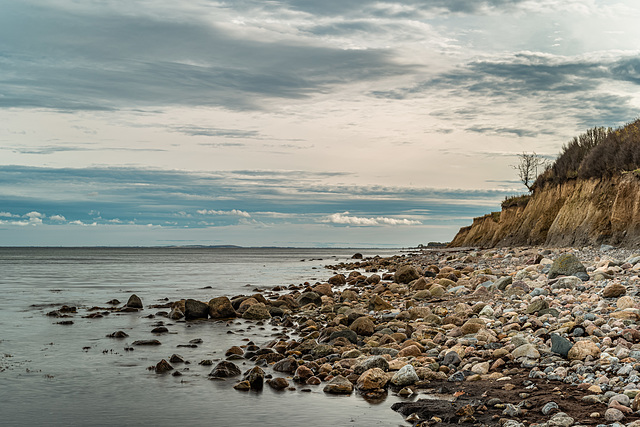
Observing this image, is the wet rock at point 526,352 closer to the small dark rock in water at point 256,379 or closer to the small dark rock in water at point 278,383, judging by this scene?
the small dark rock in water at point 278,383

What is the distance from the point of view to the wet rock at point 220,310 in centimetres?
1928

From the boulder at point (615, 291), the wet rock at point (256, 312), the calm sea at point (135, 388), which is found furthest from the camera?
the wet rock at point (256, 312)

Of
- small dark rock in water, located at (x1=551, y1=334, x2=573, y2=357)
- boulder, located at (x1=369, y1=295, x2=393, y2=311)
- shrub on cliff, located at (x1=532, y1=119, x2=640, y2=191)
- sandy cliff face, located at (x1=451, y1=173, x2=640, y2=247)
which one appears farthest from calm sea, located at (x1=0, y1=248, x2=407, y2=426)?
shrub on cliff, located at (x1=532, y1=119, x2=640, y2=191)

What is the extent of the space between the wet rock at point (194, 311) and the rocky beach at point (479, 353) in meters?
0.67

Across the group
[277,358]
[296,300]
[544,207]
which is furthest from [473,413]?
[544,207]

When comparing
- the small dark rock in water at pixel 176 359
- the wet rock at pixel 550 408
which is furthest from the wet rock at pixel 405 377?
the small dark rock in water at pixel 176 359

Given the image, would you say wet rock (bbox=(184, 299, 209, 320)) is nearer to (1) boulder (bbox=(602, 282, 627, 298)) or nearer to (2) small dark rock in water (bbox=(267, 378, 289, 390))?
Result: (2) small dark rock in water (bbox=(267, 378, 289, 390))

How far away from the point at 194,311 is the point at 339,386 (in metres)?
11.1

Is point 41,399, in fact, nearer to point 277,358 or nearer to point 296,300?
point 277,358

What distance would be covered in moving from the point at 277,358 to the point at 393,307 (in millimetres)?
7271

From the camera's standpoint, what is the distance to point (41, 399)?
31.5ft

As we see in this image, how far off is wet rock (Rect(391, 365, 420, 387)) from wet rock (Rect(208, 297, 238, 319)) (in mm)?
10970

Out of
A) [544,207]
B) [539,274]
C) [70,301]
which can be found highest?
[544,207]

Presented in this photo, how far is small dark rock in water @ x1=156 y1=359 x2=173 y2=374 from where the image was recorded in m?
11.4
